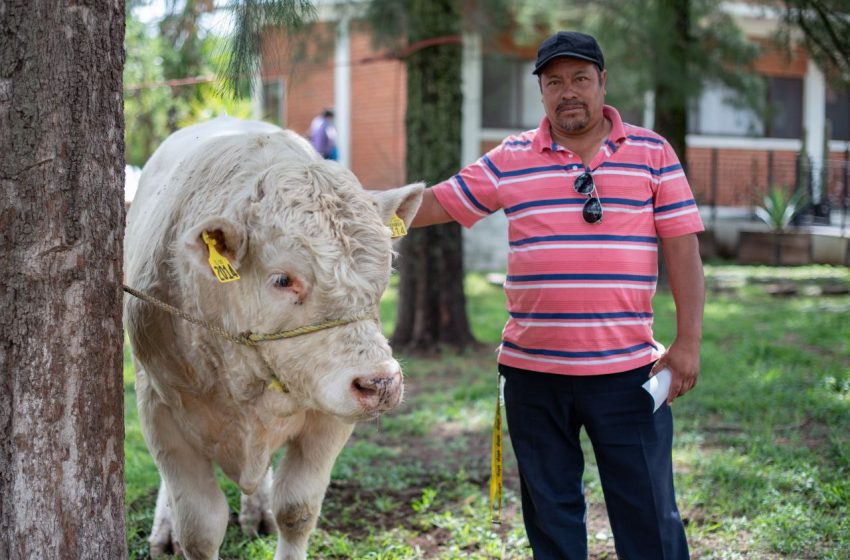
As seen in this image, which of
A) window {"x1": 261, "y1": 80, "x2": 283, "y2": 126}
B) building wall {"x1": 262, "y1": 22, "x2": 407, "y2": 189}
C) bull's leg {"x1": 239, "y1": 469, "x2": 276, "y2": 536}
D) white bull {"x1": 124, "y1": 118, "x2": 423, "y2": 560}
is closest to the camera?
white bull {"x1": 124, "y1": 118, "x2": 423, "y2": 560}

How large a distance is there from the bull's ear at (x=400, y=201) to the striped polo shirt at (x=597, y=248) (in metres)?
0.37

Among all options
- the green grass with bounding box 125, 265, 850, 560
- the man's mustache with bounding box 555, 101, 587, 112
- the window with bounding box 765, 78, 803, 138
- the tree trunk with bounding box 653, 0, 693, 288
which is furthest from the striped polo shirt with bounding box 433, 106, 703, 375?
the window with bounding box 765, 78, 803, 138

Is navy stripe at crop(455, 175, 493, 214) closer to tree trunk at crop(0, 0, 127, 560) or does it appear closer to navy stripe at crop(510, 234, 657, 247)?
navy stripe at crop(510, 234, 657, 247)

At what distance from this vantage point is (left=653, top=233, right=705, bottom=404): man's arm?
312 cm

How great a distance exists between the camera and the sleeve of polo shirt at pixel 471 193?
341 cm

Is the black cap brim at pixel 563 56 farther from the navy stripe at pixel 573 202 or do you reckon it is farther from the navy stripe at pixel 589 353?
the navy stripe at pixel 589 353

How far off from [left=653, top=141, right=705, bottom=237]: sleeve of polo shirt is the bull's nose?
1082 mm

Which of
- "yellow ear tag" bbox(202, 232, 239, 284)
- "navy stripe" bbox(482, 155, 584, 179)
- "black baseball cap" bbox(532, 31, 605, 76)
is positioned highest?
"black baseball cap" bbox(532, 31, 605, 76)

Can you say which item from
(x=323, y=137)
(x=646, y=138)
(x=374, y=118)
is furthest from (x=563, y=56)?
(x=374, y=118)

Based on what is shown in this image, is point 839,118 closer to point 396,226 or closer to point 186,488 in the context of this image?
point 396,226

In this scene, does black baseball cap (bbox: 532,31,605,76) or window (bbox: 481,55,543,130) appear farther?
window (bbox: 481,55,543,130)

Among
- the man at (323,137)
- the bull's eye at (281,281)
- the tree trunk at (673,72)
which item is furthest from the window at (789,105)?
the bull's eye at (281,281)

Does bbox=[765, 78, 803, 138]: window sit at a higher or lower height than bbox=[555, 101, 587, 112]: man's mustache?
higher

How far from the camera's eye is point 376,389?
274 centimetres
